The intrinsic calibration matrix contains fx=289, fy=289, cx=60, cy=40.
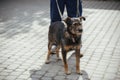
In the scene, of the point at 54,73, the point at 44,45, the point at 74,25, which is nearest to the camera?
the point at 74,25

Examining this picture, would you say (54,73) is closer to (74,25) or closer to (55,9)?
(74,25)

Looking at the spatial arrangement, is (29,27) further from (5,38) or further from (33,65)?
(33,65)

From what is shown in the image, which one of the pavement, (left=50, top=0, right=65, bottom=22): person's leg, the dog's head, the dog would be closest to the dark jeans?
(left=50, top=0, right=65, bottom=22): person's leg

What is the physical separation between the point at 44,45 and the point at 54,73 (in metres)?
1.97

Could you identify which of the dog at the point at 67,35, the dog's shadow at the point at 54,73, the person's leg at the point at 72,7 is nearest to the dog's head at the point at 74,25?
the dog at the point at 67,35

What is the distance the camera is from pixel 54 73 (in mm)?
6043

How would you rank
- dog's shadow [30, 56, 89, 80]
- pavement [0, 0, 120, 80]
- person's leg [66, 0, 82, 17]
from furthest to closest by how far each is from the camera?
person's leg [66, 0, 82, 17] < pavement [0, 0, 120, 80] < dog's shadow [30, 56, 89, 80]

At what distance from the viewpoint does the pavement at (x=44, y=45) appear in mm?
6039

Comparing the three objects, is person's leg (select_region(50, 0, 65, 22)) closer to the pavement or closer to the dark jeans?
the dark jeans

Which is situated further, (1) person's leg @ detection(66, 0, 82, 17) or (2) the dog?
(1) person's leg @ detection(66, 0, 82, 17)

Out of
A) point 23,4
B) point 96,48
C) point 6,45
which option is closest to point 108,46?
point 96,48

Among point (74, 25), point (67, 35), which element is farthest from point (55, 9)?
point (74, 25)

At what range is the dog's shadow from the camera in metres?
5.82

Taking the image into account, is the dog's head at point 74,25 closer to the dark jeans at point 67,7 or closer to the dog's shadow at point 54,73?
the dog's shadow at point 54,73
